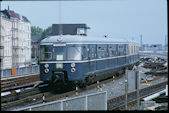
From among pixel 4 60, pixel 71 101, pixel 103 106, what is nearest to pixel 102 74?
pixel 103 106

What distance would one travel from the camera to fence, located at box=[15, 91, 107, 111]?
26.8 feet

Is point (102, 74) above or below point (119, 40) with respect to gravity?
below

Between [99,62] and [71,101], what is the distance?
30.0 ft

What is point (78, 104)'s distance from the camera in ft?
30.7

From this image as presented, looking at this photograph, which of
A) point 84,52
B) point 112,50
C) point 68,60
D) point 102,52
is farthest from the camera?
point 112,50

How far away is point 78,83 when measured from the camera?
53.1 feet

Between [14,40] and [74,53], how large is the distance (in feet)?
151

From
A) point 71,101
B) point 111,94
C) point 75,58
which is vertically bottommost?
point 111,94

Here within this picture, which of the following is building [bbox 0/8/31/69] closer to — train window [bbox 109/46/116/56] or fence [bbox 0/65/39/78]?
fence [bbox 0/65/39/78]

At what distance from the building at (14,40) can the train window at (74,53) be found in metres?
34.4

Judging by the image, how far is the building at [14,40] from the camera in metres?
53.2

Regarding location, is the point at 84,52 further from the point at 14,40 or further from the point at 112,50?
the point at 14,40

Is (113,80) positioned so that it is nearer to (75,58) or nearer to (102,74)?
(102,74)

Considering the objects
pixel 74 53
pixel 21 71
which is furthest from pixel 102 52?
pixel 21 71
